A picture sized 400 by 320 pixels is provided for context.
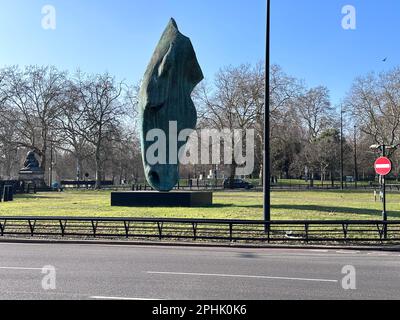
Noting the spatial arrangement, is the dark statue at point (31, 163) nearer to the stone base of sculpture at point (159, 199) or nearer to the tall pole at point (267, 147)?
the stone base of sculpture at point (159, 199)

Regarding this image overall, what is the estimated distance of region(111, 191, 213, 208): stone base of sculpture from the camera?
87.1 feet

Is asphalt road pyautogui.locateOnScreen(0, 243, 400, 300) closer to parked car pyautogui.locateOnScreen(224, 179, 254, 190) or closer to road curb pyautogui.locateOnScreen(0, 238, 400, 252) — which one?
road curb pyautogui.locateOnScreen(0, 238, 400, 252)

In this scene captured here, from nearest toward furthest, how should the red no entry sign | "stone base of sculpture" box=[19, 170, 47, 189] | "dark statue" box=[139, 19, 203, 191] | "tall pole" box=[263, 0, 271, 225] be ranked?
1. the red no entry sign
2. "tall pole" box=[263, 0, 271, 225]
3. "dark statue" box=[139, 19, 203, 191]
4. "stone base of sculpture" box=[19, 170, 47, 189]

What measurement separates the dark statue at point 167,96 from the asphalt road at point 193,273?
498 inches

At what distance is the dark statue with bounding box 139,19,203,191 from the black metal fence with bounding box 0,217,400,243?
8.24m

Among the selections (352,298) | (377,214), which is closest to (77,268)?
(352,298)

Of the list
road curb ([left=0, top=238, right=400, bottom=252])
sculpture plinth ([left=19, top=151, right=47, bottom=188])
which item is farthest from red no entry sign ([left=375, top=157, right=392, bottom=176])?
sculpture plinth ([left=19, top=151, right=47, bottom=188])

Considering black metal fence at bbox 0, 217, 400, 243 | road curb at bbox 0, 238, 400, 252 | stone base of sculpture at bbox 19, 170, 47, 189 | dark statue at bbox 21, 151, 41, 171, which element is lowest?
road curb at bbox 0, 238, 400, 252

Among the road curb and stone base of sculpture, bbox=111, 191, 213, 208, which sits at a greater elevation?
stone base of sculpture, bbox=111, 191, 213, 208

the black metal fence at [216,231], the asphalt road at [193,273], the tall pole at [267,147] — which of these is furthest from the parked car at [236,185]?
the asphalt road at [193,273]

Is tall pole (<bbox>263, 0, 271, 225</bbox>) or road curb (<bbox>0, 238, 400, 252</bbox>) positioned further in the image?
tall pole (<bbox>263, 0, 271, 225</bbox>)

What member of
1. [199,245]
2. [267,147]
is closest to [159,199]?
[267,147]

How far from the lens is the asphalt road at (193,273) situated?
7902 millimetres

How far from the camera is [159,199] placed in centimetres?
2689
